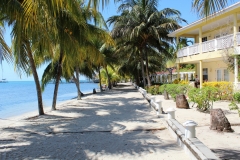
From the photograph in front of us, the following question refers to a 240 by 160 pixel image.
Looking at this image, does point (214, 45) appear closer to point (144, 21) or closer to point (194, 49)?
point (194, 49)

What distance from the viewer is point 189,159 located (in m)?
4.64

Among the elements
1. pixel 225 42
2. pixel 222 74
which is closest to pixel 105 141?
pixel 225 42

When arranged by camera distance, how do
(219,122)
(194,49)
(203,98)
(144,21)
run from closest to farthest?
(219,122) → (203,98) → (194,49) → (144,21)

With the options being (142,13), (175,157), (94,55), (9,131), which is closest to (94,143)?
(175,157)

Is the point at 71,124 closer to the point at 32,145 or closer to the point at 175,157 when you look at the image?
the point at 32,145

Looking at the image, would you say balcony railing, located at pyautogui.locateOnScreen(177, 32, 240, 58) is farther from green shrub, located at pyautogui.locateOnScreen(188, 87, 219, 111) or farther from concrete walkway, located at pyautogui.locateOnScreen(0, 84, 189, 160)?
concrete walkway, located at pyautogui.locateOnScreen(0, 84, 189, 160)

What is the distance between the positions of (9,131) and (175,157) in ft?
18.5

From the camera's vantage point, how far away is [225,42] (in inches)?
598

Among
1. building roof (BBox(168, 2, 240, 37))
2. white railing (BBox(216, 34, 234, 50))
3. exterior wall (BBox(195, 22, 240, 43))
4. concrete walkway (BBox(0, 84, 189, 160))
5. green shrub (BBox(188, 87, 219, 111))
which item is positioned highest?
building roof (BBox(168, 2, 240, 37))

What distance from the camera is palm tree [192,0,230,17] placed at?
3613mm

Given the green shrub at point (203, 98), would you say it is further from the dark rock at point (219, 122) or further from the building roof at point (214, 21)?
the building roof at point (214, 21)

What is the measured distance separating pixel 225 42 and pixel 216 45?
933 mm

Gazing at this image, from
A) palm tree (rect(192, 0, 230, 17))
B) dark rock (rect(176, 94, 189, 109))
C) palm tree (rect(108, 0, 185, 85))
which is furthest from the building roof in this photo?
palm tree (rect(192, 0, 230, 17))

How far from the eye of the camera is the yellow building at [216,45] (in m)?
14.3
